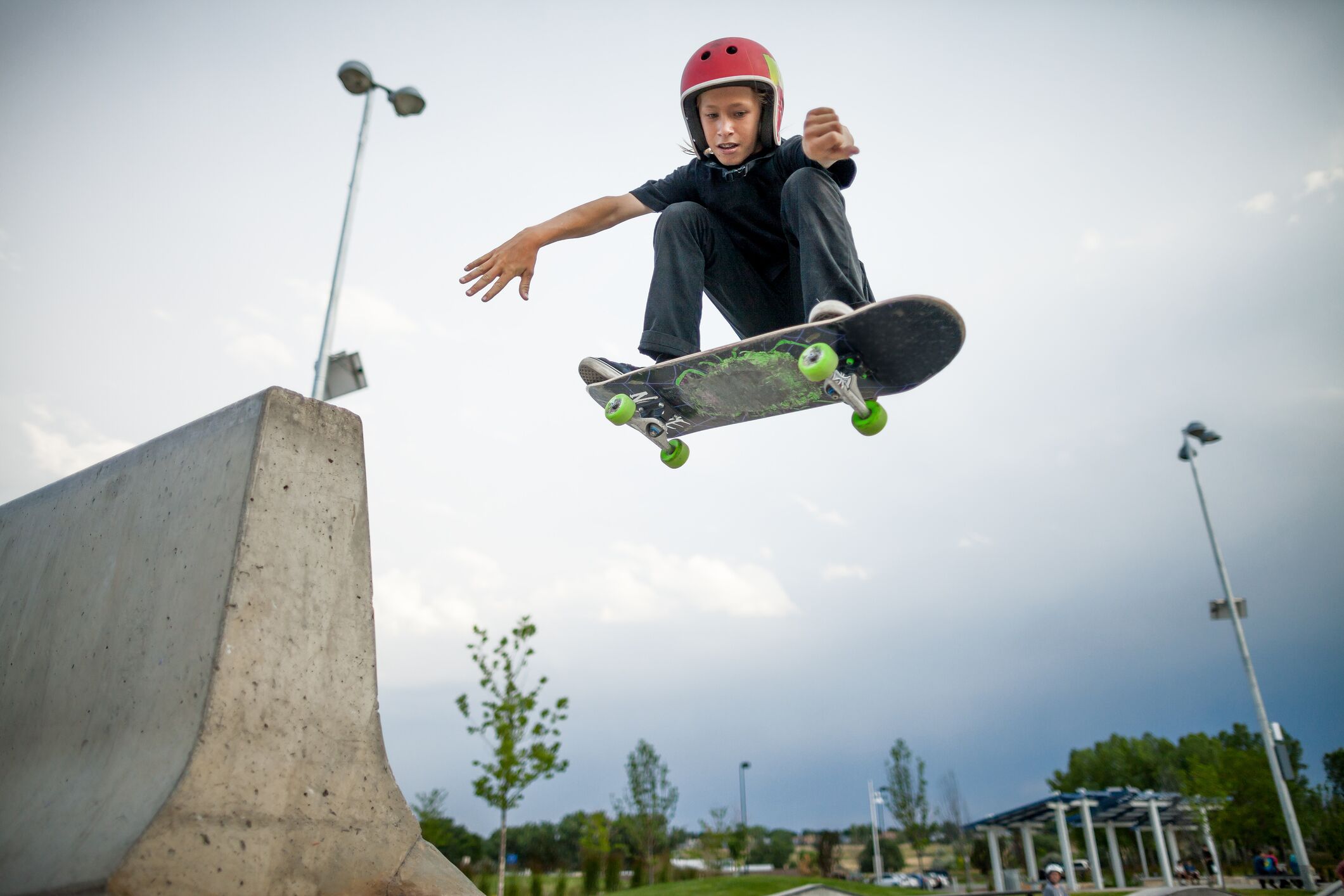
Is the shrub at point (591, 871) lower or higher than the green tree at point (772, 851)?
higher

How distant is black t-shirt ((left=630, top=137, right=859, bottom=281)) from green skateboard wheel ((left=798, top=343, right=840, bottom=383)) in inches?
39.3

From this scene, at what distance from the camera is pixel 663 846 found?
1132 inches

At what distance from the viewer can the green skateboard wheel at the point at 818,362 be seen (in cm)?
370

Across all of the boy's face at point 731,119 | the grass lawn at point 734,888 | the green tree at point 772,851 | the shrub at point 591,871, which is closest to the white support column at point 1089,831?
the grass lawn at point 734,888

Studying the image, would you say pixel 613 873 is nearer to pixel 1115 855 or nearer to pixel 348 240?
pixel 348 240

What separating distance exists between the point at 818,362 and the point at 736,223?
1.32m

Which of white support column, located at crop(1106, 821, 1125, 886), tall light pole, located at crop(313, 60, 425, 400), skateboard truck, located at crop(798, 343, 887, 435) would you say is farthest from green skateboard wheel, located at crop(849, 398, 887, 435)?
white support column, located at crop(1106, 821, 1125, 886)

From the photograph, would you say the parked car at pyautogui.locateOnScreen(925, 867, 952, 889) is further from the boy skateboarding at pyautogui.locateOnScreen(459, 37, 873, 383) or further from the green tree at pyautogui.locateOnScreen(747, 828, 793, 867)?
the boy skateboarding at pyautogui.locateOnScreen(459, 37, 873, 383)

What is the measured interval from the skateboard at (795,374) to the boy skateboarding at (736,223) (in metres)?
0.13

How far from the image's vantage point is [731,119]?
14.0 ft

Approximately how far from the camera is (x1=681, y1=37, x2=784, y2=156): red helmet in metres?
4.12

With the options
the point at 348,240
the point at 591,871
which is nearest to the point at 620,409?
the point at 348,240

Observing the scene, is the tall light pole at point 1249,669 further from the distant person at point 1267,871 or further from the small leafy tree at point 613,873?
the small leafy tree at point 613,873

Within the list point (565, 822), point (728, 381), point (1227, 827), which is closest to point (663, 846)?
point (1227, 827)
